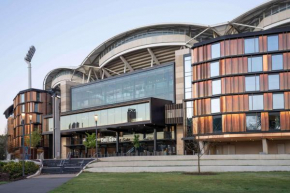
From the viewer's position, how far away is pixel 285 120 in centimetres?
4691

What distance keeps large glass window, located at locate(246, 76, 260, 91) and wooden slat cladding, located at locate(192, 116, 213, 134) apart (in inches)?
250

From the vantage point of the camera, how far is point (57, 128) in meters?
72.4

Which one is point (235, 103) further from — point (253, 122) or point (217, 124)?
point (217, 124)

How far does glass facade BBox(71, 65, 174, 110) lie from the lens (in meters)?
62.8

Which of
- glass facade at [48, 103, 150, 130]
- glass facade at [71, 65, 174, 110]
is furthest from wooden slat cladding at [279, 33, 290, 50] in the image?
glass facade at [48, 103, 150, 130]

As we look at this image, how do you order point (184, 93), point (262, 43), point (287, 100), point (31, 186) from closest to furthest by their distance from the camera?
point (31, 186) → point (287, 100) → point (262, 43) → point (184, 93)

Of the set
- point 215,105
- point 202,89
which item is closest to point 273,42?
point 215,105

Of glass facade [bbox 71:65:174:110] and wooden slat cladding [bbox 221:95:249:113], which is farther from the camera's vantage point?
glass facade [bbox 71:65:174:110]

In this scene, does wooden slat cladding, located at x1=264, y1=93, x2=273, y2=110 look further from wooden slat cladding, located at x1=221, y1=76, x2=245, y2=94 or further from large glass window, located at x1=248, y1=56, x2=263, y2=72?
large glass window, located at x1=248, y1=56, x2=263, y2=72

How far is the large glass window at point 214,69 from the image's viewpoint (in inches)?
2025

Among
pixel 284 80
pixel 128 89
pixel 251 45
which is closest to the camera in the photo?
pixel 284 80

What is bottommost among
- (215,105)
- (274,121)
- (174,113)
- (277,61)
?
(274,121)

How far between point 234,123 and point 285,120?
597 centimetres

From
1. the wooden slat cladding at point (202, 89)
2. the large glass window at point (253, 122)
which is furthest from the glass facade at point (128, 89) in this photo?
the large glass window at point (253, 122)
